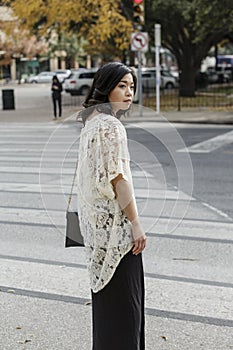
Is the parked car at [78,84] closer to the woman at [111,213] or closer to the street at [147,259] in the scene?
the street at [147,259]

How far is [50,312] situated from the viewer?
498 centimetres

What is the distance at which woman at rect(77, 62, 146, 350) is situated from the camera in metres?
3.30

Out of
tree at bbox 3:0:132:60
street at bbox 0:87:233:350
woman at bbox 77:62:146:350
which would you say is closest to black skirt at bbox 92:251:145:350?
woman at bbox 77:62:146:350

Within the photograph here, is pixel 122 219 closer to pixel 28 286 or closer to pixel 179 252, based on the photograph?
pixel 28 286

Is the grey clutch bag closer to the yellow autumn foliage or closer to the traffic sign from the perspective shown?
the traffic sign

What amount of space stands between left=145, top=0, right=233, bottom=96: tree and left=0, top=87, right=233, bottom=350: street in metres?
18.0

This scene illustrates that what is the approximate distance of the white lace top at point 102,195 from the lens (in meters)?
3.28

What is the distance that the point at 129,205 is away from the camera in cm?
333

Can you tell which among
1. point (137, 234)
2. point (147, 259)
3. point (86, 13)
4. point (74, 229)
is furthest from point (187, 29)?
point (137, 234)

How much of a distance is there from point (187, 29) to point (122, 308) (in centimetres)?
3266

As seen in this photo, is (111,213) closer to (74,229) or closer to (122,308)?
(74,229)

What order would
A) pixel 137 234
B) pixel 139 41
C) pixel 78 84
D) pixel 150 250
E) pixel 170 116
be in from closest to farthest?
pixel 137 234 → pixel 150 250 → pixel 139 41 → pixel 170 116 → pixel 78 84

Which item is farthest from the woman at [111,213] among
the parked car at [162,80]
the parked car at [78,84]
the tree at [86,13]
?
the parked car at [78,84]

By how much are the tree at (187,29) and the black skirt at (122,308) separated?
22250 millimetres
